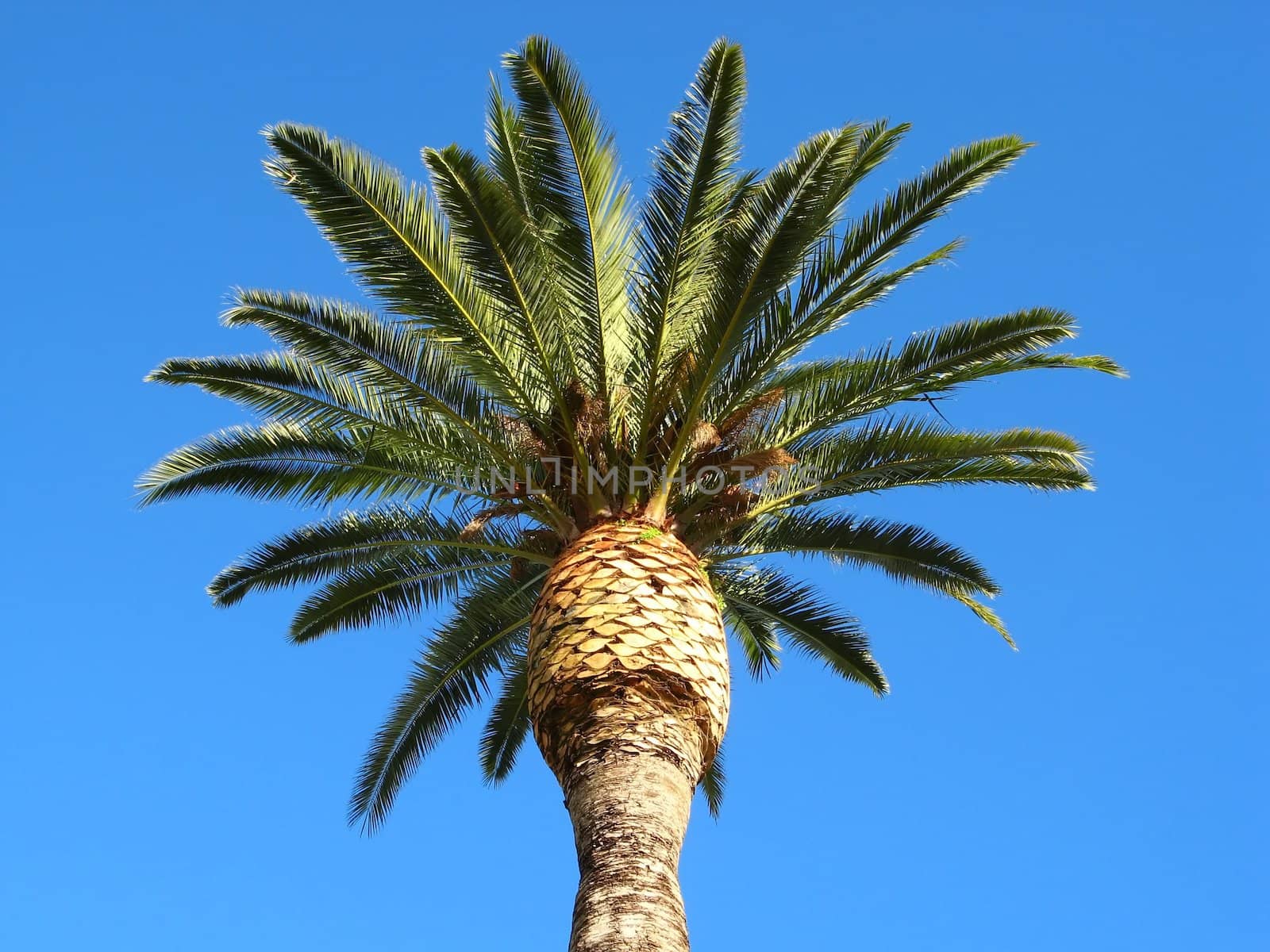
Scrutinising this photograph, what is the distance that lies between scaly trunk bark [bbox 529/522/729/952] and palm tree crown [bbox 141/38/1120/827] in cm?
76

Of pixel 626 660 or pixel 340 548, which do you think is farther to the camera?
pixel 340 548

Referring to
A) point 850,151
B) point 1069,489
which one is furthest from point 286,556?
point 1069,489

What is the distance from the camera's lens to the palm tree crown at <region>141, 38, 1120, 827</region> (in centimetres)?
946

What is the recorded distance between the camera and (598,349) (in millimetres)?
9953

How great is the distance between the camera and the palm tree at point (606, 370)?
920cm

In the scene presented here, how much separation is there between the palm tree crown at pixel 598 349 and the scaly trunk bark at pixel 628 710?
0.76m

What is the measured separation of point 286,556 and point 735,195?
4.99m

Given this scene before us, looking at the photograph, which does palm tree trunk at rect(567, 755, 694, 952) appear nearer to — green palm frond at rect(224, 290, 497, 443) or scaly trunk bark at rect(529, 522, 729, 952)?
scaly trunk bark at rect(529, 522, 729, 952)

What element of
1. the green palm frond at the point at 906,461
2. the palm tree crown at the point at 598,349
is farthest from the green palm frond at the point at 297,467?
the green palm frond at the point at 906,461

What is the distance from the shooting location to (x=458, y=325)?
9609mm

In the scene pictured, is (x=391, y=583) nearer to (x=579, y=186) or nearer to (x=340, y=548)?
(x=340, y=548)

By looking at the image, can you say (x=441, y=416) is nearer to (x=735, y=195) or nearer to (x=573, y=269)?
(x=573, y=269)

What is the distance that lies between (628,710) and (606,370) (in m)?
2.93

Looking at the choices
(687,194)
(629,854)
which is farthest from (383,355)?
(629,854)
